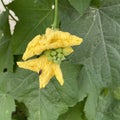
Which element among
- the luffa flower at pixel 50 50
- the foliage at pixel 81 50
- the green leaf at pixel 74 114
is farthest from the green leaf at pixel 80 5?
the green leaf at pixel 74 114

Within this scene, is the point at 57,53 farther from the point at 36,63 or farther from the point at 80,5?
the point at 80,5

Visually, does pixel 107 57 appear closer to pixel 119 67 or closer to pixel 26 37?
pixel 119 67

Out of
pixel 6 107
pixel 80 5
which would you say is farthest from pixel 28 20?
pixel 6 107

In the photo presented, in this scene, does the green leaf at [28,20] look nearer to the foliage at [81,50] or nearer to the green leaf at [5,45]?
the foliage at [81,50]

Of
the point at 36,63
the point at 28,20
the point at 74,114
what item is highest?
the point at 28,20

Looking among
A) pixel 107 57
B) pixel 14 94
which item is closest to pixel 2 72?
pixel 14 94

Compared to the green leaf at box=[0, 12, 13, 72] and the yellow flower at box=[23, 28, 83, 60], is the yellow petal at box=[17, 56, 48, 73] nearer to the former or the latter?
the yellow flower at box=[23, 28, 83, 60]

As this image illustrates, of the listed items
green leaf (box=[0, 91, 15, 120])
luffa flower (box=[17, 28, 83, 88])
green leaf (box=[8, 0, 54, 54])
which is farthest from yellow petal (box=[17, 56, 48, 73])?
green leaf (box=[0, 91, 15, 120])
